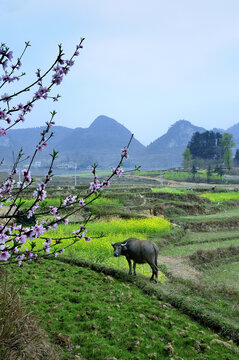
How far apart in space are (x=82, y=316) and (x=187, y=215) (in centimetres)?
1968

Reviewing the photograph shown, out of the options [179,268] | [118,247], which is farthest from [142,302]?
[179,268]

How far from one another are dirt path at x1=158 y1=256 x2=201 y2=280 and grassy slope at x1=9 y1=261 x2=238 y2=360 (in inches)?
117

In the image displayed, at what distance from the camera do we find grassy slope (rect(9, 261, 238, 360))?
17.7ft

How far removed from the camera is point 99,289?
799 centimetres

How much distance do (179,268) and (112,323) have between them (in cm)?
607

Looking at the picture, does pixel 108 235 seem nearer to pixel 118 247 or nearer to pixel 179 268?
pixel 179 268

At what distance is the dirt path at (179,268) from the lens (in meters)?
10.9

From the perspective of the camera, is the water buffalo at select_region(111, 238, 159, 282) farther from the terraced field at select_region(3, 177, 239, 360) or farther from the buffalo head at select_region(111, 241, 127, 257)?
the terraced field at select_region(3, 177, 239, 360)

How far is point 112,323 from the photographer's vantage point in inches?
242

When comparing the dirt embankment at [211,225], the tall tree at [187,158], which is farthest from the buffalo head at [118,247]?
the tall tree at [187,158]

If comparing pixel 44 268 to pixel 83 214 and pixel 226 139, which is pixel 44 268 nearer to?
pixel 83 214

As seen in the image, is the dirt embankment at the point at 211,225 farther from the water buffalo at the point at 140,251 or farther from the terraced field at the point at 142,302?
the water buffalo at the point at 140,251

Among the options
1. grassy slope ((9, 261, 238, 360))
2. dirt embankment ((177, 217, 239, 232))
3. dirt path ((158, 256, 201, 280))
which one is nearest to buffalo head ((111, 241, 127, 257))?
grassy slope ((9, 261, 238, 360))

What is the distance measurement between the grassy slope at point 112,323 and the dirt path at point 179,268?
298cm
